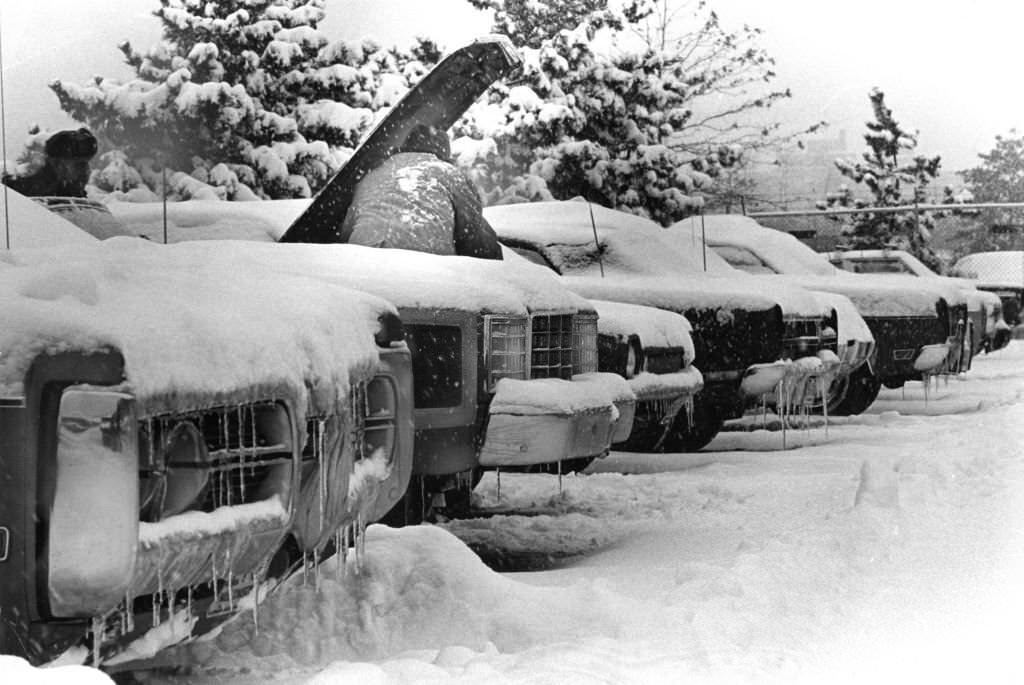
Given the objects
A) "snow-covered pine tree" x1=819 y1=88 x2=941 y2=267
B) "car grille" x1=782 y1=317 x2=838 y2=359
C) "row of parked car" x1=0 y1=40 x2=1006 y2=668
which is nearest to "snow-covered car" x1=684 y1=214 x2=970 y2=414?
"snow-covered pine tree" x1=819 y1=88 x2=941 y2=267

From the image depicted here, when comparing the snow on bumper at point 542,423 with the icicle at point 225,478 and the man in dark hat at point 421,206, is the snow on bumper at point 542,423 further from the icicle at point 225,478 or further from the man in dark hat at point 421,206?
the icicle at point 225,478

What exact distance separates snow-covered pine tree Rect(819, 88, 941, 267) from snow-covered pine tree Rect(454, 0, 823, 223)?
1.29 meters

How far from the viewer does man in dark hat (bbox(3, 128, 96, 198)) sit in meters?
5.11

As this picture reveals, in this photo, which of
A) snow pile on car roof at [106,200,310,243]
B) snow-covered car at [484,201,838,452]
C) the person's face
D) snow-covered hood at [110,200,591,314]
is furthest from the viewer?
snow-covered car at [484,201,838,452]

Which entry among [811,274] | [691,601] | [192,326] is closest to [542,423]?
[691,601]

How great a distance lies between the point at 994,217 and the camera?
1420cm

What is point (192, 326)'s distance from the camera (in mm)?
2820

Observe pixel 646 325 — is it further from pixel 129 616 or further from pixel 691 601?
pixel 129 616

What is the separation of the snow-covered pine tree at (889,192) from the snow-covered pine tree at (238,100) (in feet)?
18.3

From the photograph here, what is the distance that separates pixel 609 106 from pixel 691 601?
660 cm

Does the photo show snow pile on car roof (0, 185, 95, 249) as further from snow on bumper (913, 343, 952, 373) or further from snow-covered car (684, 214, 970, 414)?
snow on bumper (913, 343, 952, 373)

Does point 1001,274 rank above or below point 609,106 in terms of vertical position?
below

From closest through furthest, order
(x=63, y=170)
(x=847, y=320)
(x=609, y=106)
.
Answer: (x=63, y=170) → (x=847, y=320) → (x=609, y=106)

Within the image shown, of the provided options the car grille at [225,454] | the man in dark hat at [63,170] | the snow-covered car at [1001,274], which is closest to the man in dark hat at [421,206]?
the man in dark hat at [63,170]
